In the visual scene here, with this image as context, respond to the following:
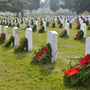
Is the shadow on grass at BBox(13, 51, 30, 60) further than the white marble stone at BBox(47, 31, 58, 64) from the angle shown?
Yes

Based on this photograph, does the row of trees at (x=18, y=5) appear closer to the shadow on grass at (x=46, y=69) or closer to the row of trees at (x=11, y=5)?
the row of trees at (x=11, y=5)

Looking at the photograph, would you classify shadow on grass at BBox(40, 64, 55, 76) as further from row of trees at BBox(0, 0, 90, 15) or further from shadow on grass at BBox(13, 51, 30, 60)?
row of trees at BBox(0, 0, 90, 15)

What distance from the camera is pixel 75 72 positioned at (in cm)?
395

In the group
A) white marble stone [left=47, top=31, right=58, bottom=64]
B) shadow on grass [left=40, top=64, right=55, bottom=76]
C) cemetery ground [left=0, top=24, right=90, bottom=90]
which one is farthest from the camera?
white marble stone [left=47, top=31, right=58, bottom=64]

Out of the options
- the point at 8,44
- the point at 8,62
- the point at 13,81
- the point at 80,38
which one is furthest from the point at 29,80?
the point at 80,38

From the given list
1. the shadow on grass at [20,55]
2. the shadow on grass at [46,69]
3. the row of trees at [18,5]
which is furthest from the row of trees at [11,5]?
the shadow on grass at [46,69]

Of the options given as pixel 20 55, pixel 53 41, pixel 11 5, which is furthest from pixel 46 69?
pixel 11 5

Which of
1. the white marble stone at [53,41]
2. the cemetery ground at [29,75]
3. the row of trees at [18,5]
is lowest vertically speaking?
the cemetery ground at [29,75]

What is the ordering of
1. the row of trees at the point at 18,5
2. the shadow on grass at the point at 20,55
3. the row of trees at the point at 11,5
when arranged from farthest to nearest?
1. the row of trees at the point at 11,5
2. the row of trees at the point at 18,5
3. the shadow on grass at the point at 20,55

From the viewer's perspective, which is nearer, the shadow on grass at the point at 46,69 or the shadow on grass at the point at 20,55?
the shadow on grass at the point at 46,69

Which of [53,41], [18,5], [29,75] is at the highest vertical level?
[18,5]

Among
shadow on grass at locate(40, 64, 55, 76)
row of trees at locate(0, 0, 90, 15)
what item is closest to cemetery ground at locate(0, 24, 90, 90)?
shadow on grass at locate(40, 64, 55, 76)

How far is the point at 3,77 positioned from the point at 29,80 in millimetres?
699

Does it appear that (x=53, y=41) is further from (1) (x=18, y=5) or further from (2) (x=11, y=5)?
(1) (x=18, y=5)
